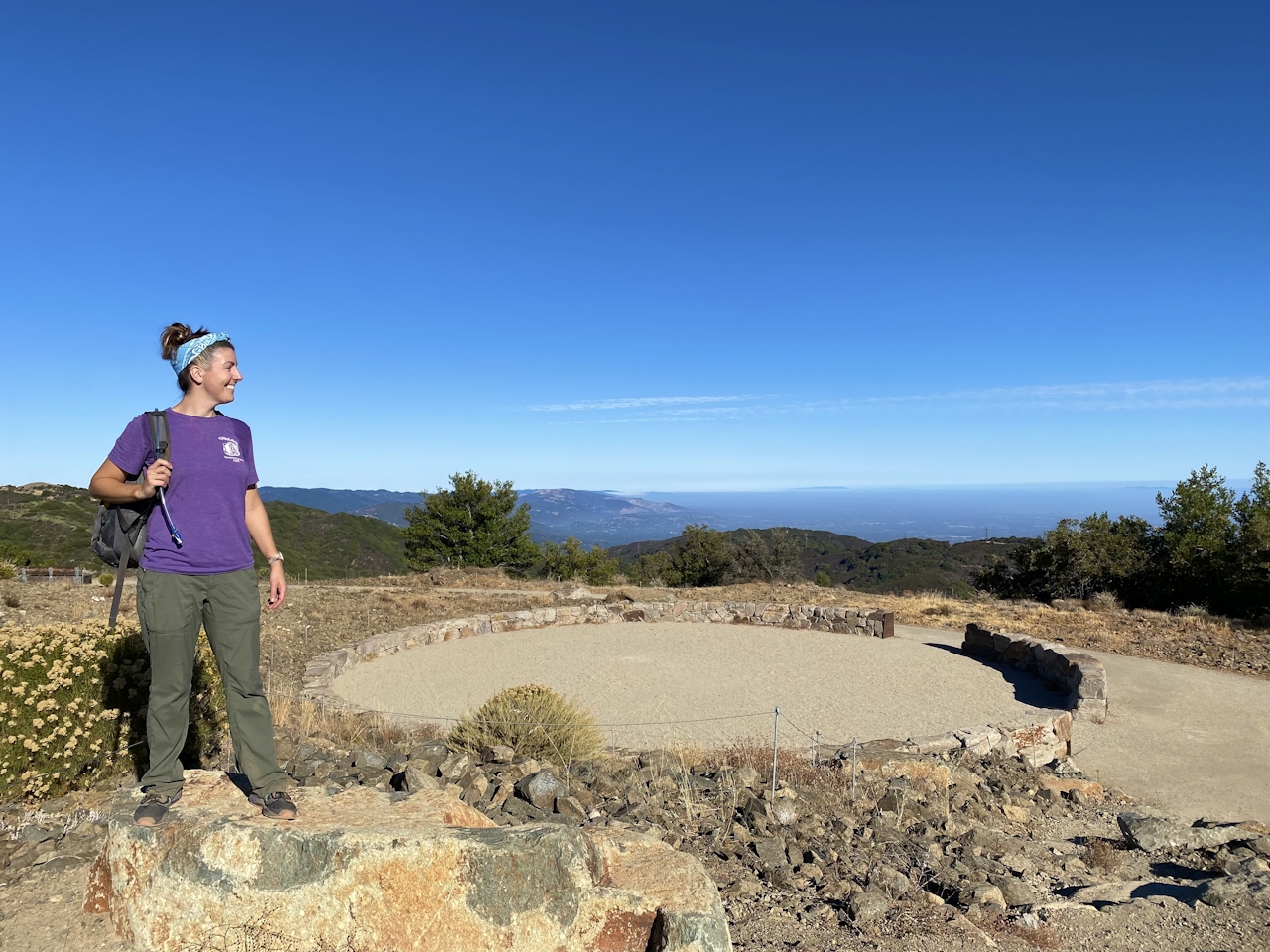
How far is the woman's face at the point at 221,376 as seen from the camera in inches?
138

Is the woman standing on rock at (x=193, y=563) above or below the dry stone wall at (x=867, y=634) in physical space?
above

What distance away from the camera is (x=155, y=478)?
3.24 meters

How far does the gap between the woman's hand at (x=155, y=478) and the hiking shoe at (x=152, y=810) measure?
1343 mm

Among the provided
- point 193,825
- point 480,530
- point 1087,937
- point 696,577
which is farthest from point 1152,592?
point 480,530

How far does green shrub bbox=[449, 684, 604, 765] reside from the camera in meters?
7.37

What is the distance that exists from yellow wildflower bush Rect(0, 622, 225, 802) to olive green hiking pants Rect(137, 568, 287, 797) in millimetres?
1646

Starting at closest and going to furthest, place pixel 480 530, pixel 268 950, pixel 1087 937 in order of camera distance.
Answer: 1. pixel 268 950
2. pixel 1087 937
3. pixel 480 530

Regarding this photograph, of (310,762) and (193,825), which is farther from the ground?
(193,825)

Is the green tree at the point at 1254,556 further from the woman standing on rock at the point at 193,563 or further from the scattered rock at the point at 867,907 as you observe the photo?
the woman standing on rock at the point at 193,563

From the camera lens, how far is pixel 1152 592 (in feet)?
83.2

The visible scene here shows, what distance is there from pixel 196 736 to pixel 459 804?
9.36 ft

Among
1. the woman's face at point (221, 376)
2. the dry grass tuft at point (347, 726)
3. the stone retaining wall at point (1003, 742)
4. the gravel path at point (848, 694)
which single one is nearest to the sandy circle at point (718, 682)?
the gravel path at point (848, 694)

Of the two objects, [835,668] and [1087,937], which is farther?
[835,668]

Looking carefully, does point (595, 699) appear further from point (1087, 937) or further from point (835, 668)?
point (1087, 937)
